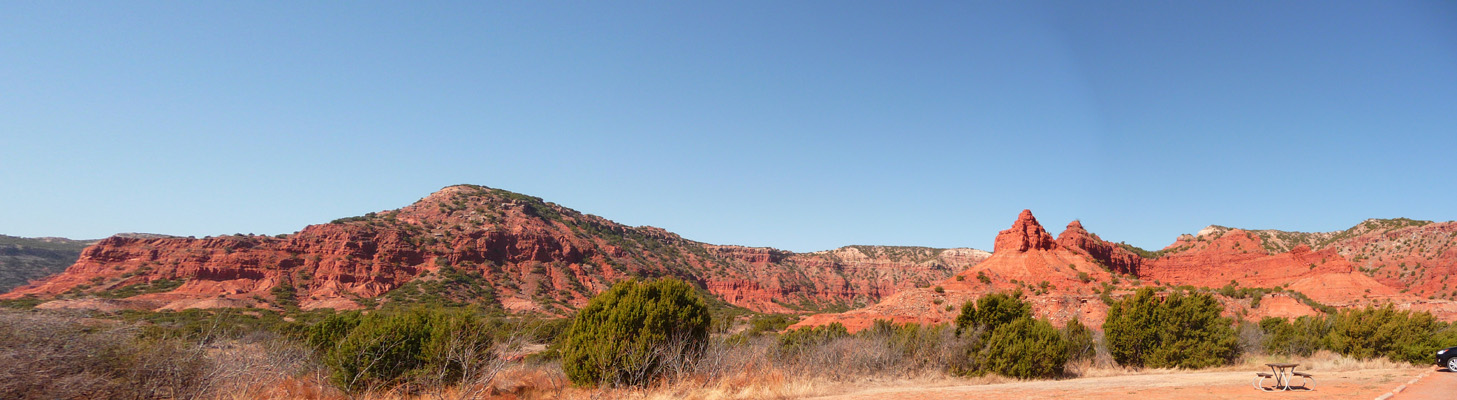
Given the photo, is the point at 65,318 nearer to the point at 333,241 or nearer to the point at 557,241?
the point at 333,241

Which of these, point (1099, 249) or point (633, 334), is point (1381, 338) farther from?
point (1099, 249)

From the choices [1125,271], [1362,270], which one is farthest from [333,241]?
[1362,270]

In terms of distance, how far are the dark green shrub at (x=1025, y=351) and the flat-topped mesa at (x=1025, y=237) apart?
44.1m

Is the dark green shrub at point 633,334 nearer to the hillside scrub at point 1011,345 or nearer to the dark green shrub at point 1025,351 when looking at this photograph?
the hillside scrub at point 1011,345

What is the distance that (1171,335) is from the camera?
23.5 meters

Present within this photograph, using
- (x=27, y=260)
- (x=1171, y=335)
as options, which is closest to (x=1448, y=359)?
(x=1171, y=335)

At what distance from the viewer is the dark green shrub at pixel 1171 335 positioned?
2320 cm

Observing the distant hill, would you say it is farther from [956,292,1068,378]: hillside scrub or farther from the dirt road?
the dirt road

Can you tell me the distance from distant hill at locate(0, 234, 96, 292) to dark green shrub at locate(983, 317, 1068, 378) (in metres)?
98.1

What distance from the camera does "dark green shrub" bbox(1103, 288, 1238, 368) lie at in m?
23.2

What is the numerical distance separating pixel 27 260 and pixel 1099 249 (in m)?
136

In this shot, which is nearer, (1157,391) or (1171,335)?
(1157,391)

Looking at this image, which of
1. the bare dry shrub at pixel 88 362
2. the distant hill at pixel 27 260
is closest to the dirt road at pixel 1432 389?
the bare dry shrub at pixel 88 362

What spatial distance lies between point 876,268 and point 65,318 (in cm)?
12339
